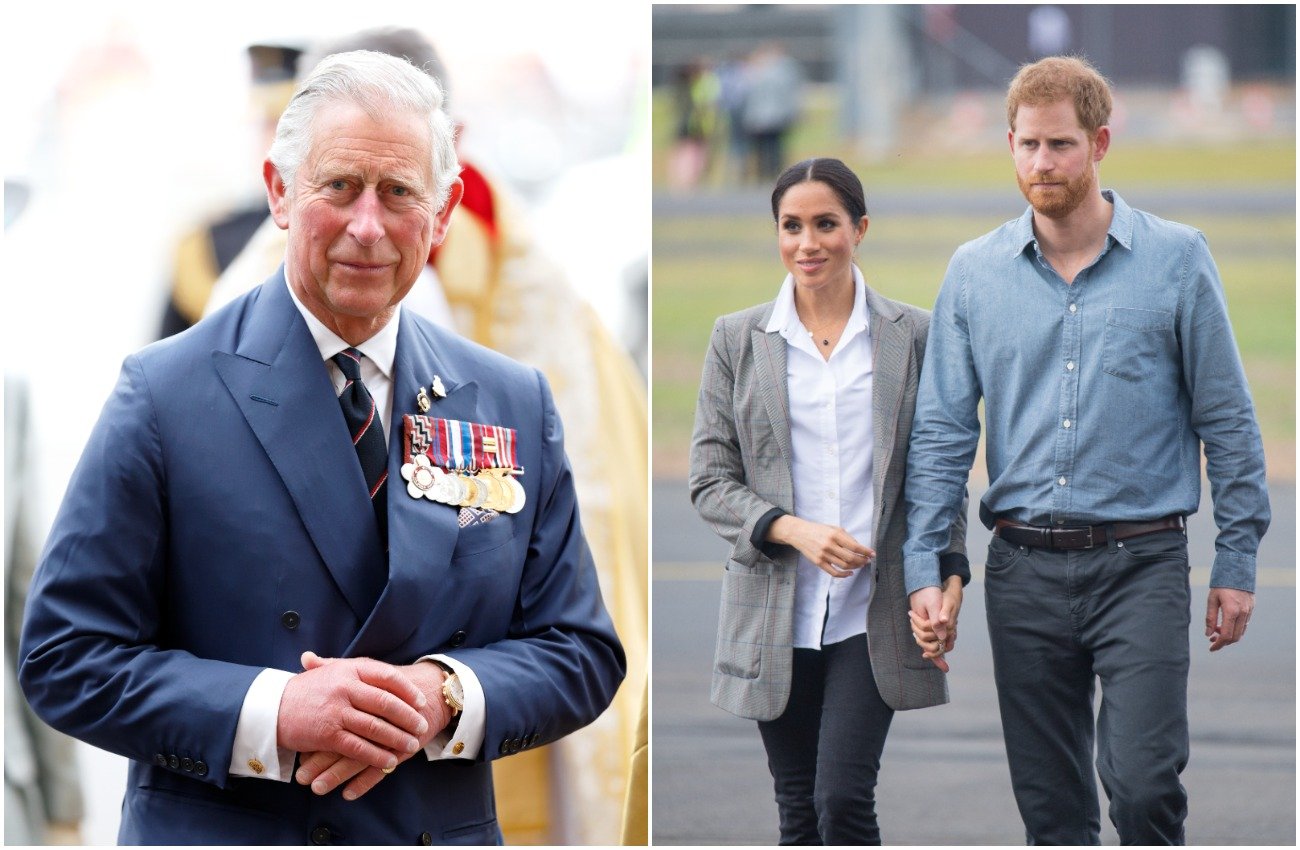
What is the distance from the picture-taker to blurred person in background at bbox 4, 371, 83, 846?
137 inches

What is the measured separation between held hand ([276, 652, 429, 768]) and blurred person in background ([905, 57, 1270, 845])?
1.18 metres

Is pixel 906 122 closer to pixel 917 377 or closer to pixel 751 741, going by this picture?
pixel 917 377

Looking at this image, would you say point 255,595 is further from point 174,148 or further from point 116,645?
point 174,148

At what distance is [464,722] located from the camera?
236 centimetres

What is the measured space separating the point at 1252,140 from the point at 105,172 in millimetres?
2691

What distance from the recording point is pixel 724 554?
3.34m

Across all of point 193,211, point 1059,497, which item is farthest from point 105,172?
point 1059,497

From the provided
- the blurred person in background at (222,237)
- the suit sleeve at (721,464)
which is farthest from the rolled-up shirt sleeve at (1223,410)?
the blurred person in background at (222,237)

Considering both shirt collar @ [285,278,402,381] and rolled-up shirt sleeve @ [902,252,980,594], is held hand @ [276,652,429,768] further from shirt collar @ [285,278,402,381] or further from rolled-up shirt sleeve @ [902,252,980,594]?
rolled-up shirt sleeve @ [902,252,980,594]

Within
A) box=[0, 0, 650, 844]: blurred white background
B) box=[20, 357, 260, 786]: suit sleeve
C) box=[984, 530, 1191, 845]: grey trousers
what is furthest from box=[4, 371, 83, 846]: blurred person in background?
box=[984, 530, 1191, 845]: grey trousers

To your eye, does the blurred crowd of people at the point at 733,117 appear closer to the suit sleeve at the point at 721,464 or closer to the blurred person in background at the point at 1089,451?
the suit sleeve at the point at 721,464

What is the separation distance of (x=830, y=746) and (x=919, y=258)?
1.01 meters

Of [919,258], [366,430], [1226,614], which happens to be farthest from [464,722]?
[1226,614]

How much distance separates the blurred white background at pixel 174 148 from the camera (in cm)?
349
